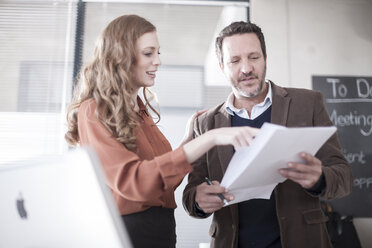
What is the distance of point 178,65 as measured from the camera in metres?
2.79

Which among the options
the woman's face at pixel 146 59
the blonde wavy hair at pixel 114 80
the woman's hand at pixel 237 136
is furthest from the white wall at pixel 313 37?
the woman's hand at pixel 237 136

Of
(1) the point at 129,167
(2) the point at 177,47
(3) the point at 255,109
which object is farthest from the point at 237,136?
(2) the point at 177,47

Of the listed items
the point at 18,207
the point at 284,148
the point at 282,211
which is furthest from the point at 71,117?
the point at 282,211

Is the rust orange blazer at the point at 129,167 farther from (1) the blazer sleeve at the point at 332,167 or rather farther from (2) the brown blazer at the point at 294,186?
(1) the blazer sleeve at the point at 332,167

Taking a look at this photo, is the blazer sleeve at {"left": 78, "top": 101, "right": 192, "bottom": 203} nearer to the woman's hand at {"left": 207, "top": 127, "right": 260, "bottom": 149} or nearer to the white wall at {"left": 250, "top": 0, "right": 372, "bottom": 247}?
the woman's hand at {"left": 207, "top": 127, "right": 260, "bottom": 149}

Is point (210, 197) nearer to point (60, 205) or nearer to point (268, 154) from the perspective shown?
point (268, 154)

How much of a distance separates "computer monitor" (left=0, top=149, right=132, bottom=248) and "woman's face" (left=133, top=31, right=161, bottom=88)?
0.79 meters

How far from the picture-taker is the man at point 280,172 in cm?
118

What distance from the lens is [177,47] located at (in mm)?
2834

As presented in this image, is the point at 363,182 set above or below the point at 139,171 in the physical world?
below

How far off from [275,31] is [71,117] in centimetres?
218

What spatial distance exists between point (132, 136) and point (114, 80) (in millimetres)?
Answer: 248

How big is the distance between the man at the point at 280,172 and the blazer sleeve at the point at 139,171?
236 millimetres

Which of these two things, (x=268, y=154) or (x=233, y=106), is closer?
(x=268, y=154)
